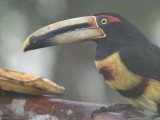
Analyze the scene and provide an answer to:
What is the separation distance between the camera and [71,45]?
4.14m

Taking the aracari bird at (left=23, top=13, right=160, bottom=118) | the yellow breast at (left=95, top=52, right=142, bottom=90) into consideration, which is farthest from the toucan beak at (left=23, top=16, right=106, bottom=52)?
the yellow breast at (left=95, top=52, right=142, bottom=90)

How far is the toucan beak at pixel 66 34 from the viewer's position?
1717 millimetres

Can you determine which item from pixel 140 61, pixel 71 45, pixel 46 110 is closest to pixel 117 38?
Answer: pixel 140 61

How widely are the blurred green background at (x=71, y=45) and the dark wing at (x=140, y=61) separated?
2383 mm

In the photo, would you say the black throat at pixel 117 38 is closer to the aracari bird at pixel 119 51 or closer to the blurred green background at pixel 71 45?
the aracari bird at pixel 119 51

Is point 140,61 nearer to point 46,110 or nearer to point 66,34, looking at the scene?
point 66,34

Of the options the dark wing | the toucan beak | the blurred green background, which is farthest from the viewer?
the blurred green background

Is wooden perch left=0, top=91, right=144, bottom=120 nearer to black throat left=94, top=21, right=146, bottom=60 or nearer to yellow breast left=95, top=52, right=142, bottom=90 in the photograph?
yellow breast left=95, top=52, right=142, bottom=90

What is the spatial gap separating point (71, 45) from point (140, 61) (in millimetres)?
2601

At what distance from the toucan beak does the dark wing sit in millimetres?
205

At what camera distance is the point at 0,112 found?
1739 millimetres

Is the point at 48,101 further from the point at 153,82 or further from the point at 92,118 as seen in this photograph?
the point at 153,82

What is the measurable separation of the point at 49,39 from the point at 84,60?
96.9 inches

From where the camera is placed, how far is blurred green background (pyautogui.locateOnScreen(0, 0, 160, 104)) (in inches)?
163
